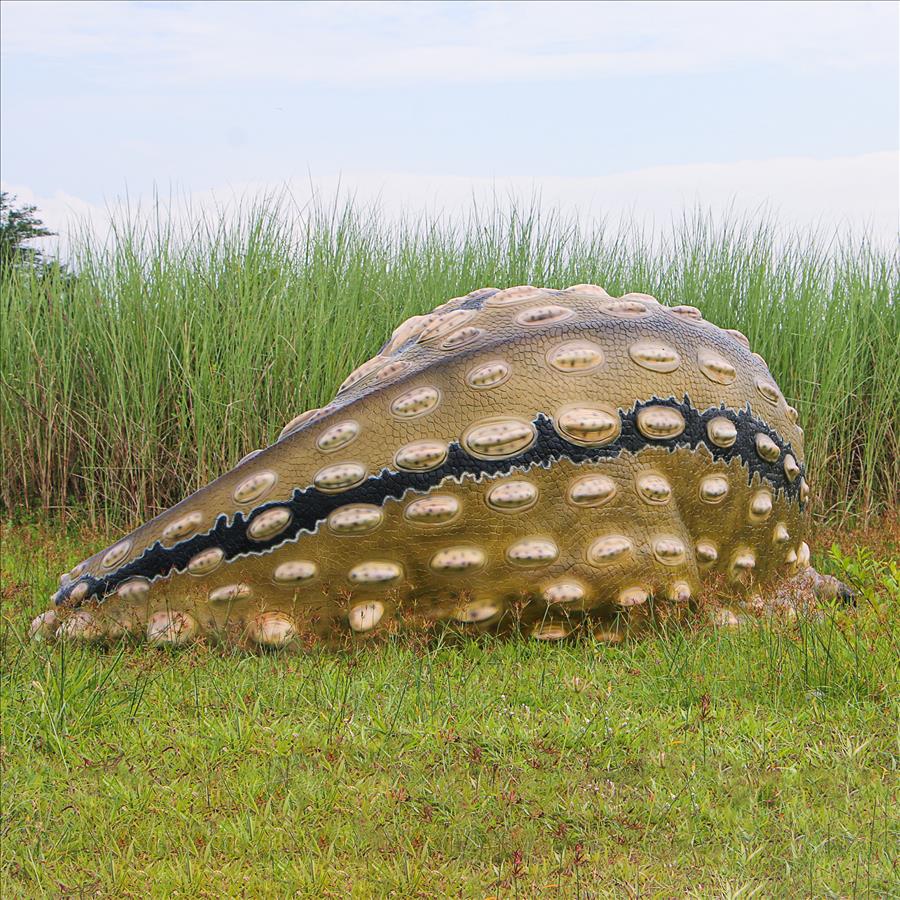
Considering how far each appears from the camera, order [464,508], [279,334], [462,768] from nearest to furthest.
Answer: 1. [462,768]
2. [464,508]
3. [279,334]

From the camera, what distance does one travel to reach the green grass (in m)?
2.34

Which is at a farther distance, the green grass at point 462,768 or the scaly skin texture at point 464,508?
the scaly skin texture at point 464,508

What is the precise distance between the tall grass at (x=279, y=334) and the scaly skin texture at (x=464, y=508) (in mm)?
2356

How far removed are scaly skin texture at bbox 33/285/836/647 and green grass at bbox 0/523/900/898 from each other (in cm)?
15

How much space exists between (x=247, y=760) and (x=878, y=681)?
1887mm

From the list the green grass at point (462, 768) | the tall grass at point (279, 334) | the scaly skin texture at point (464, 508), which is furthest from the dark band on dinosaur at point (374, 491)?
the tall grass at point (279, 334)

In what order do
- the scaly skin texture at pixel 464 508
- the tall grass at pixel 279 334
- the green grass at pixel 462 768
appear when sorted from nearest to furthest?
the green grass at pixel 462 768, the scaly skin texture at pixel 464 508, the tall grass at pixel 279 334

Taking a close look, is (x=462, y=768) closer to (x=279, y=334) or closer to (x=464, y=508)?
(x=464, y=508)

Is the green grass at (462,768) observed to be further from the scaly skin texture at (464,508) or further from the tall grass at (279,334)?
the tall grass at (279,334)

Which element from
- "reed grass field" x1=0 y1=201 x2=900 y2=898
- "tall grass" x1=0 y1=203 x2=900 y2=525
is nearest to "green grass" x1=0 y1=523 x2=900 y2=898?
"reed grass field" x1=0 y1=201 x2=900 y2=898

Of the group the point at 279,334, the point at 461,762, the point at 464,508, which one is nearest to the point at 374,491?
the point at 464,508

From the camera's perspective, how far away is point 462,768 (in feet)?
9.02

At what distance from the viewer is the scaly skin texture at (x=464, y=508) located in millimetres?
3420

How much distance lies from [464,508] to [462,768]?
909mm
